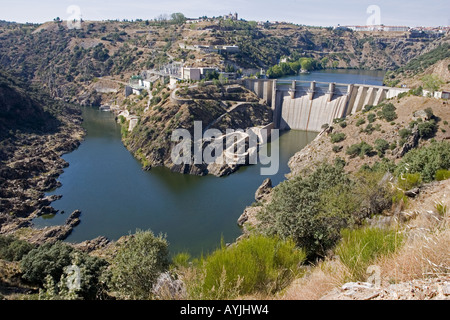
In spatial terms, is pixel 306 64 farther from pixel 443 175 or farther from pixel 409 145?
pixel 443 175

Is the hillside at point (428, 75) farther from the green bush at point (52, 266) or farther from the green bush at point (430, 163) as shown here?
the green bush at point (52, 266)

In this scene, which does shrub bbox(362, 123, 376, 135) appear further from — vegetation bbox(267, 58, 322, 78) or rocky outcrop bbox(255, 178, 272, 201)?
vegetation bbox(267, 58, 322, 78)

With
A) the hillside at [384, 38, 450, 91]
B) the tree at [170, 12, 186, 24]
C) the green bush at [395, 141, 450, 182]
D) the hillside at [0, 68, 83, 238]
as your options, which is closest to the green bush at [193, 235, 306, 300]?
the green bush at [395, 141, 450, 182]

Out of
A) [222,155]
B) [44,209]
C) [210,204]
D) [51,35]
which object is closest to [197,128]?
[222,155]

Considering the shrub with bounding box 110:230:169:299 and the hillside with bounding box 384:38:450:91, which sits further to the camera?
the hillside with bounding box 384:38:450:91

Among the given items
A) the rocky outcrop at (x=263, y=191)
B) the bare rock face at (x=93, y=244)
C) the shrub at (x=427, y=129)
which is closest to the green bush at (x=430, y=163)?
the rocky outcrop at (x=263, y=191)

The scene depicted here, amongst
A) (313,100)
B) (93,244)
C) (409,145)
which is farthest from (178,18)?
(93,244)
